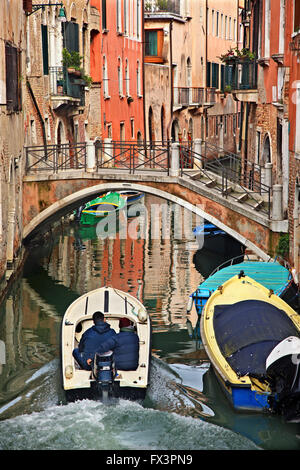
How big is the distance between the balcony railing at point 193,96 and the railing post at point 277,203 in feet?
67.8

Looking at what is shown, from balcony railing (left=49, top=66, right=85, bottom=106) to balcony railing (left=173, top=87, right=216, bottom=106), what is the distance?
44.5 ft

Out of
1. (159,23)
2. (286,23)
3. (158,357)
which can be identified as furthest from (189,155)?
(159,23)

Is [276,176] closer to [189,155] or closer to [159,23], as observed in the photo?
[189,155]

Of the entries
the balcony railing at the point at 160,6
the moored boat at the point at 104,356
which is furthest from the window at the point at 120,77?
the moored boat at the point at 104,356

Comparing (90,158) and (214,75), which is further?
(214,75)

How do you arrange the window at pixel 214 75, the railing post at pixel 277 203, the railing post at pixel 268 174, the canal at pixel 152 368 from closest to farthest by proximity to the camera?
the canal at pixel 152 368 < the railing post at pixel 277 203 < the railing post at pixel 268 174 < the window at pixel 214 75

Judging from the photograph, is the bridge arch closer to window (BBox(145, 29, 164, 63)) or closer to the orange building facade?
the orange building facade

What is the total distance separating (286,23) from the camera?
1675 cm

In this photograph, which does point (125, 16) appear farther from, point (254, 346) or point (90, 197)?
point (254, 346)

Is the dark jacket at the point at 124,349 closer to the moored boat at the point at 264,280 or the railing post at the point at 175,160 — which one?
the moored boat at the point at 264,280

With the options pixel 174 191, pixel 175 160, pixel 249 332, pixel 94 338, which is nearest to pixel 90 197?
pixel 174 191

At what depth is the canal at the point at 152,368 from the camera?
9609 mm

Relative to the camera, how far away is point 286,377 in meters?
9.88

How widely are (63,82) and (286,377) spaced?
14.0 metres
